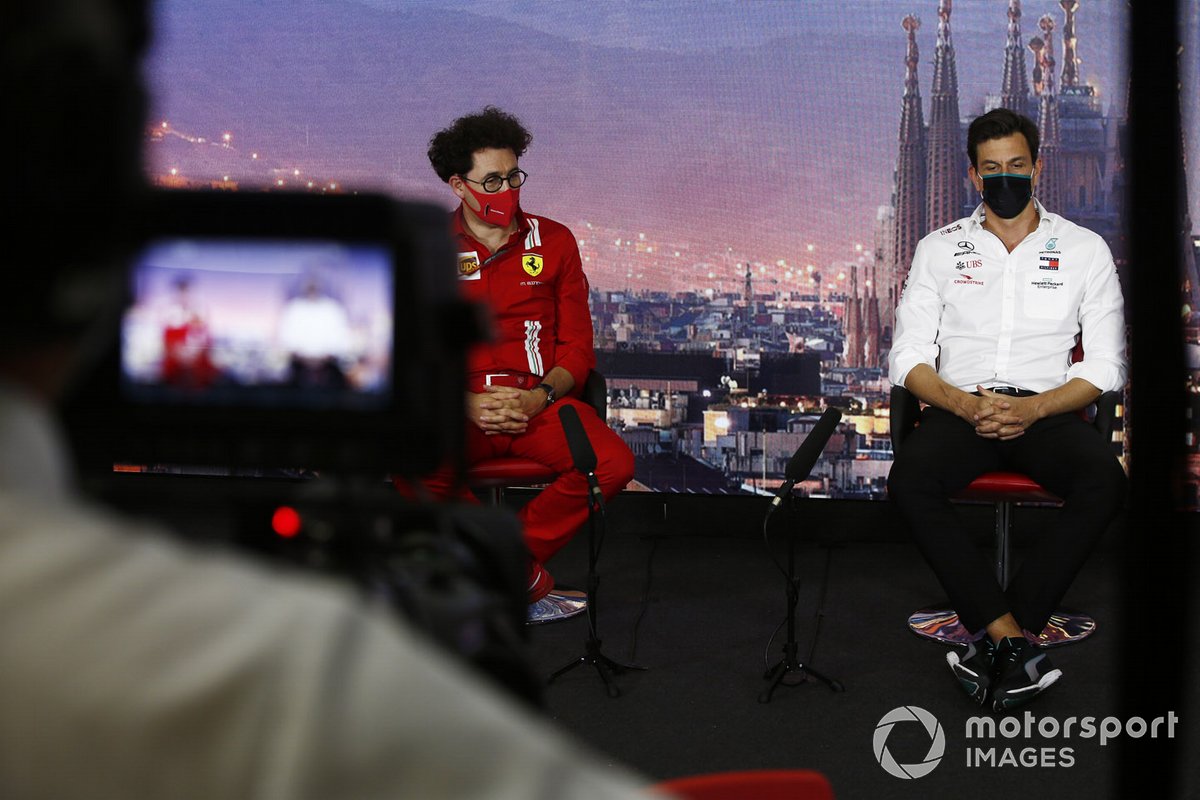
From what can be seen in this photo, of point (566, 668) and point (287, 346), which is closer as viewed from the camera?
point (287, 346)

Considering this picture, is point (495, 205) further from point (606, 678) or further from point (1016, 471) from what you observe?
point (1016, 471)

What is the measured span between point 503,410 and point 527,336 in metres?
0.34

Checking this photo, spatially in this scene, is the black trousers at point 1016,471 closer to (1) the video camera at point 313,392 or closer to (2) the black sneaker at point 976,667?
(2) the black sneaker at point 976,667

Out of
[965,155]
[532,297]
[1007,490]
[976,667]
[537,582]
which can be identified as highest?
[965,155]

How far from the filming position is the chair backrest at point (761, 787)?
1174mm

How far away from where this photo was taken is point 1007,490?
3.30 metres

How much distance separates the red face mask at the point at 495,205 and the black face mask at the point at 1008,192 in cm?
141

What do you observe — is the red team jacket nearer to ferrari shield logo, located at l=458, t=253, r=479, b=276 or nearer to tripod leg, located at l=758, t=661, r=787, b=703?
ferrari shield logo, located at l=458, t=253, r=479, b=276

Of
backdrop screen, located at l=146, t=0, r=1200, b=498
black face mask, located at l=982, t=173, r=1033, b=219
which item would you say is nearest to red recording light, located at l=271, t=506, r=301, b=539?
black face mask, located at l=982, t=173, r=1033, b=219

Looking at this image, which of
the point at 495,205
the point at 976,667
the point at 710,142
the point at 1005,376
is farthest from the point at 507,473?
the point at 710,142

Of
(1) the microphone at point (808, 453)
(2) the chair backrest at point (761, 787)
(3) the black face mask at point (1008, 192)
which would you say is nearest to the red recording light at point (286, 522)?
(2) the chair backrest at point (761, 787)

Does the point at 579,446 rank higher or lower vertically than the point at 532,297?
lower

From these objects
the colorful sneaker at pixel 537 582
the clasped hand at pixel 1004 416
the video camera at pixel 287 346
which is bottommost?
the colorful sneaker at pixel 537 582

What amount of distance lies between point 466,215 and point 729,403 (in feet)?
4.75
